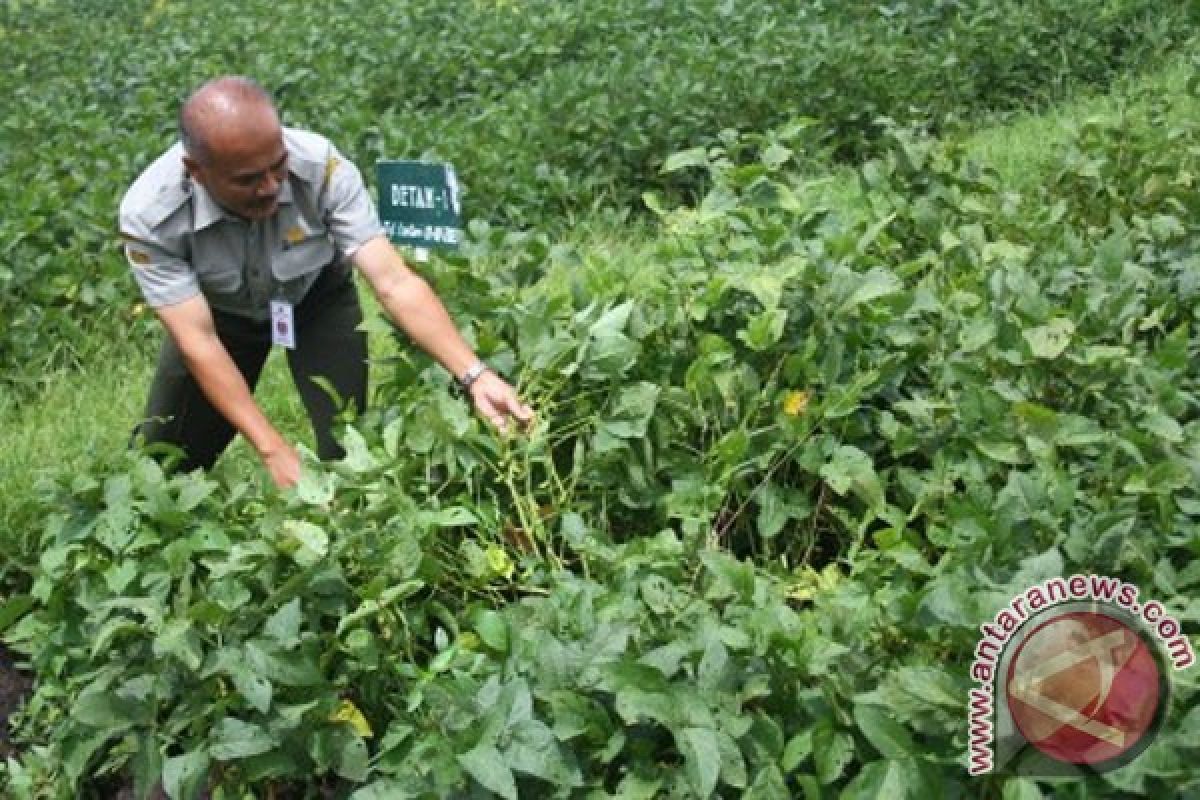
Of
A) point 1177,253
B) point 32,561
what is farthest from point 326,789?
point 1177,253

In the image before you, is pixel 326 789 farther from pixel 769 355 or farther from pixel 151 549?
pixel 769 355

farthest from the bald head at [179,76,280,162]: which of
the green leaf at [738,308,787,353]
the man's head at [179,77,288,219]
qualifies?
the green leaf at [738,308,787,353]

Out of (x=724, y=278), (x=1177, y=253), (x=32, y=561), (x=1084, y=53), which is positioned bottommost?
(x=1084, y=53)

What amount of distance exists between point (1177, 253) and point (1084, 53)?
18.1 feet

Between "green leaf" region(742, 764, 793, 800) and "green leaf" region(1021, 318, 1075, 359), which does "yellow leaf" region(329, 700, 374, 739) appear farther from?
"green leaf" region(1021, 318, 1075, 359)

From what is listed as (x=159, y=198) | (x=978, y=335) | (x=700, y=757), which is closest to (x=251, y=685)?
(x=700, y=757)

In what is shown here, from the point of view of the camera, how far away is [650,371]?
10.5 ft

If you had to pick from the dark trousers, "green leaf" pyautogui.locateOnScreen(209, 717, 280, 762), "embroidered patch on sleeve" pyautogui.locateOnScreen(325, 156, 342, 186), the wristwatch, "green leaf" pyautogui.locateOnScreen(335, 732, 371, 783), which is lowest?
the dark trousers

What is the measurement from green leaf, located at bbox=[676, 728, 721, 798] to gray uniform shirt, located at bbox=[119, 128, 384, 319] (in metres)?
1.80

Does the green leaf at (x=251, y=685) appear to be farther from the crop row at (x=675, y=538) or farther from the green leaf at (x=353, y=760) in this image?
the green leaf at (x=353, y=760)

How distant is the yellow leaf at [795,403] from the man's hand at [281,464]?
1.06 meters

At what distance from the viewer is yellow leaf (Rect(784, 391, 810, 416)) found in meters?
2.97

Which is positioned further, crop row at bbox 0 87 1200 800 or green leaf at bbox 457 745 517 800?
crop row at bbox 0 87 1200 800

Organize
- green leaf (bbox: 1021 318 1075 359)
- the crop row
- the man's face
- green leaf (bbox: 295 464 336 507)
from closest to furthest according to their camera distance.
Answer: the crop row
green leaf (bbox: 295 464 336 507)
green leaf (bbox: 1021 318 1075 359)
the man's face
